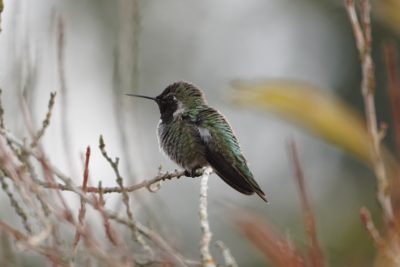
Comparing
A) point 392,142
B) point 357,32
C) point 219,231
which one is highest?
point 357,32

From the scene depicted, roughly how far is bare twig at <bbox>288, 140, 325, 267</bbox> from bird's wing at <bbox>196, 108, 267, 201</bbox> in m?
2.49

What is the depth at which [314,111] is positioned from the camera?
8.68 feet

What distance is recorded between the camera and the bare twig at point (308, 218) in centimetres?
150

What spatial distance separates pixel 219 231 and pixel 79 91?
129 inches

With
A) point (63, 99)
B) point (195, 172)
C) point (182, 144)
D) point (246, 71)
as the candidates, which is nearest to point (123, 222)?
point (63, 99)

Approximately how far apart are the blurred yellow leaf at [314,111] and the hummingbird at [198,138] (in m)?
1.72

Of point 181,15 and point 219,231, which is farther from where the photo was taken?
point 181,15

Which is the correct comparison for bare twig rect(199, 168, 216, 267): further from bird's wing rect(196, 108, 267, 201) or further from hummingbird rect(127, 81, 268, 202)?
hummingbird rect(127, 81, 268, 202)

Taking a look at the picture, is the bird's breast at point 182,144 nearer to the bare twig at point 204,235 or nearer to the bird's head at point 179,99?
the bird's head at point 179,99

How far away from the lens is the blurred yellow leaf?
2615 millimetres

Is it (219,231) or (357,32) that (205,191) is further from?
(219,231)

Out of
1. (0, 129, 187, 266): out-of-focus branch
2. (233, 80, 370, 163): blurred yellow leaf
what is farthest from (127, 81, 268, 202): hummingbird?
(0, 129, 187, 266): out-of-focus branch

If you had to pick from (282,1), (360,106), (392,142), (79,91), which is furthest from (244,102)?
(282,1)

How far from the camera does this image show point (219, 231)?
48.9 ft
